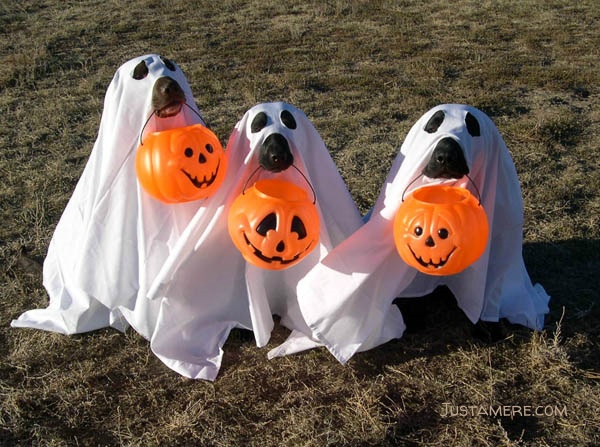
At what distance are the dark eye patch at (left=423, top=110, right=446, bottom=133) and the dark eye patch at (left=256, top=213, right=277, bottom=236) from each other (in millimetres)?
930

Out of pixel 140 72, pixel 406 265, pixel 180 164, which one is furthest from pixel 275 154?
pixel 406 265

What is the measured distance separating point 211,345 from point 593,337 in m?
2.26

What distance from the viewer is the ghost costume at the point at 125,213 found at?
357 centimetres

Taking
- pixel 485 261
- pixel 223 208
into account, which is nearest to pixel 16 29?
pixel 223 208

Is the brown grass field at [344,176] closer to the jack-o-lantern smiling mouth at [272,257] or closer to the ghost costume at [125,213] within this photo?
the ghost costume at [125,213]

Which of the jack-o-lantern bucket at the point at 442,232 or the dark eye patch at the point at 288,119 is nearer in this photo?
the jack-o-lantern bucket at the point at 442,232

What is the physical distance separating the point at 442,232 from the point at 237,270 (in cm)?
132

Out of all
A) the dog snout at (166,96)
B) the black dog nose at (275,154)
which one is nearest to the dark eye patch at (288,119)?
the black dog nose at (275,154)

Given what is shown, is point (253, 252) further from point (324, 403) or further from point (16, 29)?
point (16, 29)

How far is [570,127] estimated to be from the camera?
675 cm

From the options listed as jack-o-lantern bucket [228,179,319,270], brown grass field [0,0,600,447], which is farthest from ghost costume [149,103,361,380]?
jack-o-lantern bucket [228,179,319,270]

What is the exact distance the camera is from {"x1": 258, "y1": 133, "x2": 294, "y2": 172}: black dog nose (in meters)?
3.22

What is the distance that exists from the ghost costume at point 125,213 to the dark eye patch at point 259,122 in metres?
0.47

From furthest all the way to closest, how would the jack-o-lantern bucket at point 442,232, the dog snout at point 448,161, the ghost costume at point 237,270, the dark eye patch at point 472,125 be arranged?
the ghost costume at point 237,270
the dark eye patch at point 472,125
the dog snout at point 448,161
the jack-o-lantern bucket at point 442,232
